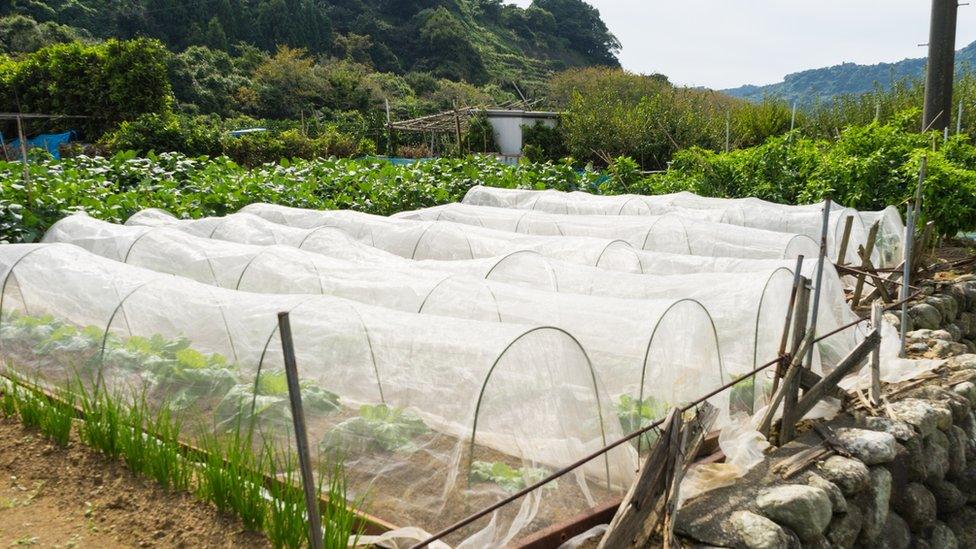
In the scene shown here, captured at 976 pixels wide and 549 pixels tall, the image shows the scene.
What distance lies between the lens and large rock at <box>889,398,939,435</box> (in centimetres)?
502

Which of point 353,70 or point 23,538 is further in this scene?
point 353,70

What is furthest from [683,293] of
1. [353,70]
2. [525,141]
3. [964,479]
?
[353,70]

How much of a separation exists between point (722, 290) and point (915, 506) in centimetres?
185

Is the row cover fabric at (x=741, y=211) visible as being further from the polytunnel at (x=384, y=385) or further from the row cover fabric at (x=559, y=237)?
the polytunnel at (x=384, y=385)

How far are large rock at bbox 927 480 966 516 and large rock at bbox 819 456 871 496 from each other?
1.31 m

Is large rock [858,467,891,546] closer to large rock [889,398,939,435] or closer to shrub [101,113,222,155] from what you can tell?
large rock [889,398,939,435]

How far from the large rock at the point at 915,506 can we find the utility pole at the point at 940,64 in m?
8.67

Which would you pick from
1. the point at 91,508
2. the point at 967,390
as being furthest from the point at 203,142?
the point at 967,390

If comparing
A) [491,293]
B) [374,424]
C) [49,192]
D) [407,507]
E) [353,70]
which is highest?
[353,70]

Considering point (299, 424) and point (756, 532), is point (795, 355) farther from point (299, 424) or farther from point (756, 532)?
point (299, 424)

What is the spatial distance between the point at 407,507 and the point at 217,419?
132cm

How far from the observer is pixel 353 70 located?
129 feet

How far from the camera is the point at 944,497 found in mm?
5234

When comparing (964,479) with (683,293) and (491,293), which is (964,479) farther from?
(491,293)
